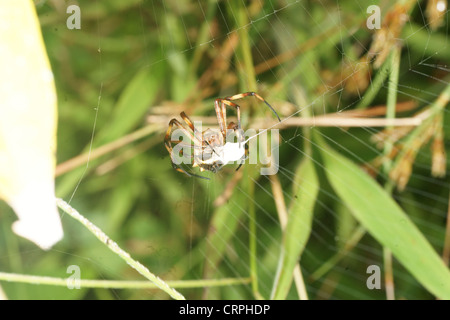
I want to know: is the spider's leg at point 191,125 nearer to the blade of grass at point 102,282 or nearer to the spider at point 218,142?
the spider at point 218,142

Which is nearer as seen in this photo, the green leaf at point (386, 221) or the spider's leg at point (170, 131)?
the green leaf at point (386, 221)

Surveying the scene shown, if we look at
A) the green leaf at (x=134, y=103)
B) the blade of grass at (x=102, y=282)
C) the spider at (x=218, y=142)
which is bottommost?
the blade of grass at (x=102, y=282)

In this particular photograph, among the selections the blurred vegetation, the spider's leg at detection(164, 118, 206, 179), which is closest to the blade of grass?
the blurred vegetation

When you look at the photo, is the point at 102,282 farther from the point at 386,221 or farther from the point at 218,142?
the point at 386,221

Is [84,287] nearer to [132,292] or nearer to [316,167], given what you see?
[132,292]

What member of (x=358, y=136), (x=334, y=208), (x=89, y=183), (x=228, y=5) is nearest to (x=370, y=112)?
(x=358, y=136)

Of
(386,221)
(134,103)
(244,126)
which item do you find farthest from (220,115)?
(386,221)

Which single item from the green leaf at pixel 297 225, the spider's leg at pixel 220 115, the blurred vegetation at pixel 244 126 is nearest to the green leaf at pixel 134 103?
the blurred vegetation at pixel 244 126
